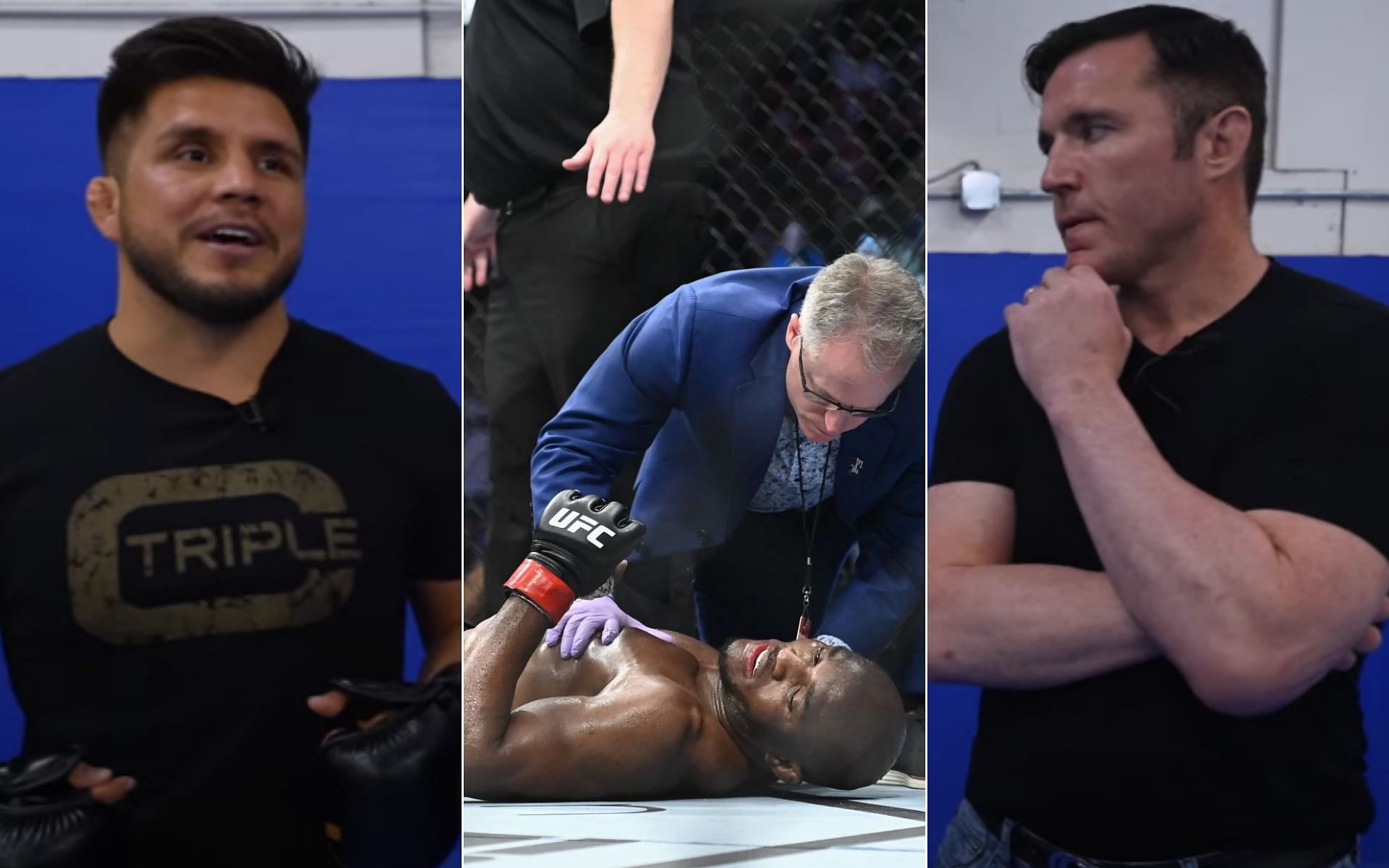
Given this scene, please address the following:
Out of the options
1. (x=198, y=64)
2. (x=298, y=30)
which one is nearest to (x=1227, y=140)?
(x=298, y=30)

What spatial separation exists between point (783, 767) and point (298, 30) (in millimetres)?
1872

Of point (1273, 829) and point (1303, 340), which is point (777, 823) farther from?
point (1303, 340)

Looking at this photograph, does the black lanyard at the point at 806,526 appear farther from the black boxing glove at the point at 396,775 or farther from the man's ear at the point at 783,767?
the black boxing glove at the point at 396,775

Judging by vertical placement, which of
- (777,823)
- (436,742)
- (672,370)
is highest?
(672,370)

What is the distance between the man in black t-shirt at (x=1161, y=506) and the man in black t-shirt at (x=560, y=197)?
0.73m

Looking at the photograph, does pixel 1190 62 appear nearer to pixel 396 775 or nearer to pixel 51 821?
pixel 396 775

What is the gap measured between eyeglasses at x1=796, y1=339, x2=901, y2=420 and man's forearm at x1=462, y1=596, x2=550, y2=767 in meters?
0.75

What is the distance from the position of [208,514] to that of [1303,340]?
2.24 metres

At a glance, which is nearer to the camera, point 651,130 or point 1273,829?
point 1273,829

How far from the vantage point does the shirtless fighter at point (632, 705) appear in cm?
248

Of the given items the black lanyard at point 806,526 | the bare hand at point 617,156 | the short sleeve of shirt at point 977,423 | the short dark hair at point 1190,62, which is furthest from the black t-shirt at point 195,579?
the short dark hair at point 1190,62

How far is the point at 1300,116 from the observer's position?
252 cm

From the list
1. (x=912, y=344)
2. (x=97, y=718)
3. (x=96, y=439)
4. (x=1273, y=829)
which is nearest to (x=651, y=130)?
(x=912, y=344)

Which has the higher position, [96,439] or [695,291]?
[695,291]
